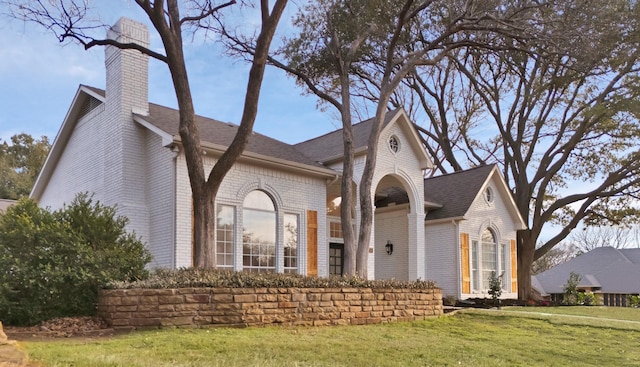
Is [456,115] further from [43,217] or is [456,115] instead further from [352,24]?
[43,217]

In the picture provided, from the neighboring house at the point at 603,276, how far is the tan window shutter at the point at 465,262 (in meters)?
11.3

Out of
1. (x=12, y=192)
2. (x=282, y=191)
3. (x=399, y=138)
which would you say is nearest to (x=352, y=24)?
(x=399, y=138)

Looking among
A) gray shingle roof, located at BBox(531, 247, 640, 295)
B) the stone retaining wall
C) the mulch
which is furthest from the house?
gray shingle roof, located at BBox(531, 247, 640, 295)

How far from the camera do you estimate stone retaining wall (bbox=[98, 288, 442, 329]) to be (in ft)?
27.4

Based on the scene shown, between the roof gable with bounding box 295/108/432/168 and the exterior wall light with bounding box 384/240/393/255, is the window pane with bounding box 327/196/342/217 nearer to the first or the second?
the roof gable with bounding box 295/108/432/168

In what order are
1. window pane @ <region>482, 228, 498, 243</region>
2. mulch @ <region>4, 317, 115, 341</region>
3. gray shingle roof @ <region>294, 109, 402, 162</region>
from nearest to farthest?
mulch @ <region>4, 317, 115, 341</region>
gray shingle roof @ <region>294, 109, 402, 162</region>
window pane @ <region>482, 228, 498, 243</region>

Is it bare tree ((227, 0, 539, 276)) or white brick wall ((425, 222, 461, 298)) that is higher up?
bare tree ((227, 0, 539, 276))

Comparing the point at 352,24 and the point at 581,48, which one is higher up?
the point at 352,24

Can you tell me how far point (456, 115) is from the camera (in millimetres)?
29188

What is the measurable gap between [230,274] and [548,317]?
860cm

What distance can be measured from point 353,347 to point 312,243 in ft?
26.2

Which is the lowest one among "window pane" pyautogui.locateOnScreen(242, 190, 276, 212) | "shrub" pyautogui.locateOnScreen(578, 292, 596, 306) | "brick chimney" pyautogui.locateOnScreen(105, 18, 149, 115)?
"shrub" pyautogui.locateOnScreen(578, 292, 596, 306)

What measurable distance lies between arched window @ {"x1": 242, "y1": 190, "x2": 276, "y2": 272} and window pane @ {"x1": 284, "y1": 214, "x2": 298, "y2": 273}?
41 cm

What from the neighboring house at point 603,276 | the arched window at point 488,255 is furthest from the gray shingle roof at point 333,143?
the neighboring house at point 603,276
